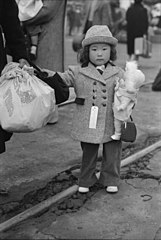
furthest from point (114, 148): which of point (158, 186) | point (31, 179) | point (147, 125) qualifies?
point (147, 125)

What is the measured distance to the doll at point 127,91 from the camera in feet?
12.8

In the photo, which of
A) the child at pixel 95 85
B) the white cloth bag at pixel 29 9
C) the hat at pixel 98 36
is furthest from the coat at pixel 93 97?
the white cloth bag at pixel 29 9

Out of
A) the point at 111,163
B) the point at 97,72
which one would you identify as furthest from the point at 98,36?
the point at 111,163

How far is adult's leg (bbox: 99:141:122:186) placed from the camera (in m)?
4.21

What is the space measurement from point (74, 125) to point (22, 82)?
2.53 feet

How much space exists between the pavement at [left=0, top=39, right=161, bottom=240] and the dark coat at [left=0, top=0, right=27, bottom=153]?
2.48 ft

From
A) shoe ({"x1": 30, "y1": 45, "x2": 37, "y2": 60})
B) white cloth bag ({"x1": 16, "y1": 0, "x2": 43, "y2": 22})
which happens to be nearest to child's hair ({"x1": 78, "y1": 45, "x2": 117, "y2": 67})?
white cloth bag ({"x1": 16, "y1": 0, "x2": 43, "y2": 22})

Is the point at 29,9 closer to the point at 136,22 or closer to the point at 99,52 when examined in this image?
the point at 99,52

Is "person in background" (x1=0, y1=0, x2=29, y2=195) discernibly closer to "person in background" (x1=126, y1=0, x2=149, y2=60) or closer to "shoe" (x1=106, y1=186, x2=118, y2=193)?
"shoe" (x1=106, y1=186, x2=118, y2=193)

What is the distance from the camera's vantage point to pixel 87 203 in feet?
13.5

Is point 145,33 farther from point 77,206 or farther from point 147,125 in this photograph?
point 77,206

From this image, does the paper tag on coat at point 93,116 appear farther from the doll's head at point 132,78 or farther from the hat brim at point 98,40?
the hat brim at point 98,40

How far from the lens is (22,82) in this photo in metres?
3.55

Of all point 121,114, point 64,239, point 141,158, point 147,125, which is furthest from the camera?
point 147,125
